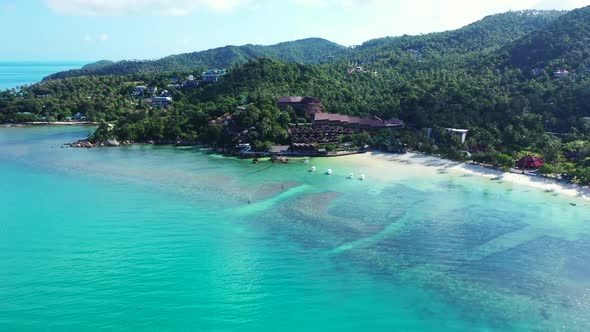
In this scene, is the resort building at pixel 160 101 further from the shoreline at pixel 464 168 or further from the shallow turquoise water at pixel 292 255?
the shallow turquoise water at pixel 292 255

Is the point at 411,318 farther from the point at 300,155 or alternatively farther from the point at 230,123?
the point at 230,123

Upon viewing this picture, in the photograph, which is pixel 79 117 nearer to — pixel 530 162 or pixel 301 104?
pixel 301 104

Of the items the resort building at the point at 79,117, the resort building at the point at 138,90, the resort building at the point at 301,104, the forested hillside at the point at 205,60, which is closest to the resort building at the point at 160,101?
the resort building at the point at 138,90

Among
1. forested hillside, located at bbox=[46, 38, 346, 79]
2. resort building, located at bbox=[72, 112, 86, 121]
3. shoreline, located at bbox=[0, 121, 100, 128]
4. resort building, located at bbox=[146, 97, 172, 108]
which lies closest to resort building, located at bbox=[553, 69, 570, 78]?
resort building, located at bbox=[146, 97, 172, 108]

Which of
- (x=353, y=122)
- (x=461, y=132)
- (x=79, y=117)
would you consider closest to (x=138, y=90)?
(x=79, y=117)

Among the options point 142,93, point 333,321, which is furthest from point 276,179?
point 142,93

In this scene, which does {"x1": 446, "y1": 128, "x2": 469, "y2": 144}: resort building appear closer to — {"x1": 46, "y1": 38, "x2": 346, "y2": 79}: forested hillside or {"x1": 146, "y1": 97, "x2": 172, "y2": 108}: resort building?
{"x1": 146, "y1": 97, "x2": 172, "y2": 108}: resort building
